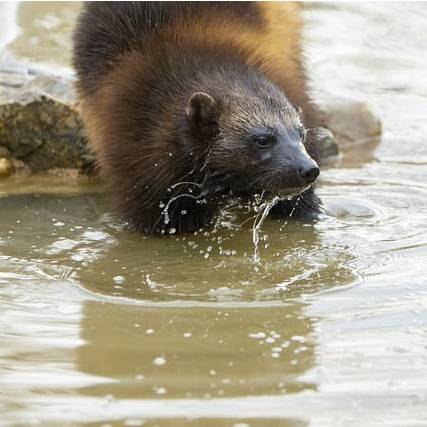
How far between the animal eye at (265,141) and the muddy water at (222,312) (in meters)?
0.60

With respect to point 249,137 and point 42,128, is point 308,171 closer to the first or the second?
point 249,137

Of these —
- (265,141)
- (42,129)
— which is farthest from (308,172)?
(42,129)

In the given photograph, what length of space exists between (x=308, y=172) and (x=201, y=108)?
0.78 metres

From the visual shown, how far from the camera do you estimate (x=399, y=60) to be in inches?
440

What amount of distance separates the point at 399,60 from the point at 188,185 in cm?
528

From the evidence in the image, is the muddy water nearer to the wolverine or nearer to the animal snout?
the wolverine

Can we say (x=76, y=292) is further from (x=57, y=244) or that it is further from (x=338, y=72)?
(x=338, y=72)

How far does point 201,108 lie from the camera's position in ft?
20.7

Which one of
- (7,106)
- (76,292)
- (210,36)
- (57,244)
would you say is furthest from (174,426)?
(7,106)

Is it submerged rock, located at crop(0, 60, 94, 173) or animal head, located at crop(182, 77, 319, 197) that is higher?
animal head, located at crop(182, 77, 319, 197)

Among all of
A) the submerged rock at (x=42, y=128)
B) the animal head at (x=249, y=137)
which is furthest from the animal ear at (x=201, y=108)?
the submerged rock at (x=42, y=128)

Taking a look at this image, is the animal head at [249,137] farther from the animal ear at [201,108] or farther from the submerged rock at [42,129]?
the submerged rock at [42,129]

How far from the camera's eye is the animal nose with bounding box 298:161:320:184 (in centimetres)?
597

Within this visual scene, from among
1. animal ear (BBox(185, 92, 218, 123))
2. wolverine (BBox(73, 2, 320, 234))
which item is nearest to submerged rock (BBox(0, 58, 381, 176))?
wolverine (BBox(73, 2, 320, 234))
